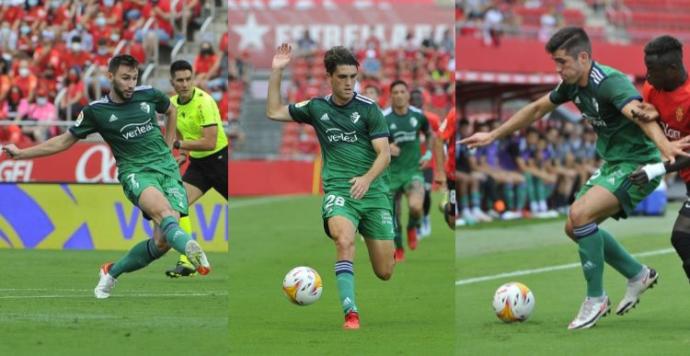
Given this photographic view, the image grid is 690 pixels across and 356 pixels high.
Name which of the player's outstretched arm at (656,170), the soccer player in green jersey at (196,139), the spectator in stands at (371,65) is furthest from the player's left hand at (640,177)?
the spectator in stands at (371,65)

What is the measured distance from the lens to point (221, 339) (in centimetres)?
895

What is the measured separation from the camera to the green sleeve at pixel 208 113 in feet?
46.2

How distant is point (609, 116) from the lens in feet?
31.0

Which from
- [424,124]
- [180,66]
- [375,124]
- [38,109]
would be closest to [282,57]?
[375,124]

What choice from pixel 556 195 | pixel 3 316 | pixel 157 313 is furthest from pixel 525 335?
pixel 556 195

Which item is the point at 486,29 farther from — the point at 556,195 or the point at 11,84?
the point at 11,84

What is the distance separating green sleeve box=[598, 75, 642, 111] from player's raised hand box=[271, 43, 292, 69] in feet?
7.91

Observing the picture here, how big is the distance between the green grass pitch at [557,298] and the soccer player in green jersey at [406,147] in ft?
3.31

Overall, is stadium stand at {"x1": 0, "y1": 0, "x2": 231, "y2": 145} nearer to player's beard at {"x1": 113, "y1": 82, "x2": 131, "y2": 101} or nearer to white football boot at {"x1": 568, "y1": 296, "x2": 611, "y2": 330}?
player's beard at {"x1": 113, "y1": 82, "x2": 131, "y2": 101}

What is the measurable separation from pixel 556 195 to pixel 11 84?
11.1 m

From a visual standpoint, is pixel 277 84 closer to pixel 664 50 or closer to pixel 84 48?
pixel 664 50

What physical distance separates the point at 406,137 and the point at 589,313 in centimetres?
700

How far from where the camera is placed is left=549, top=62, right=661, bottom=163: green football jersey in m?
9.27

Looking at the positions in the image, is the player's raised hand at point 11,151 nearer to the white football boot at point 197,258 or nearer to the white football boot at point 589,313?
the white football boot at point 197,258
